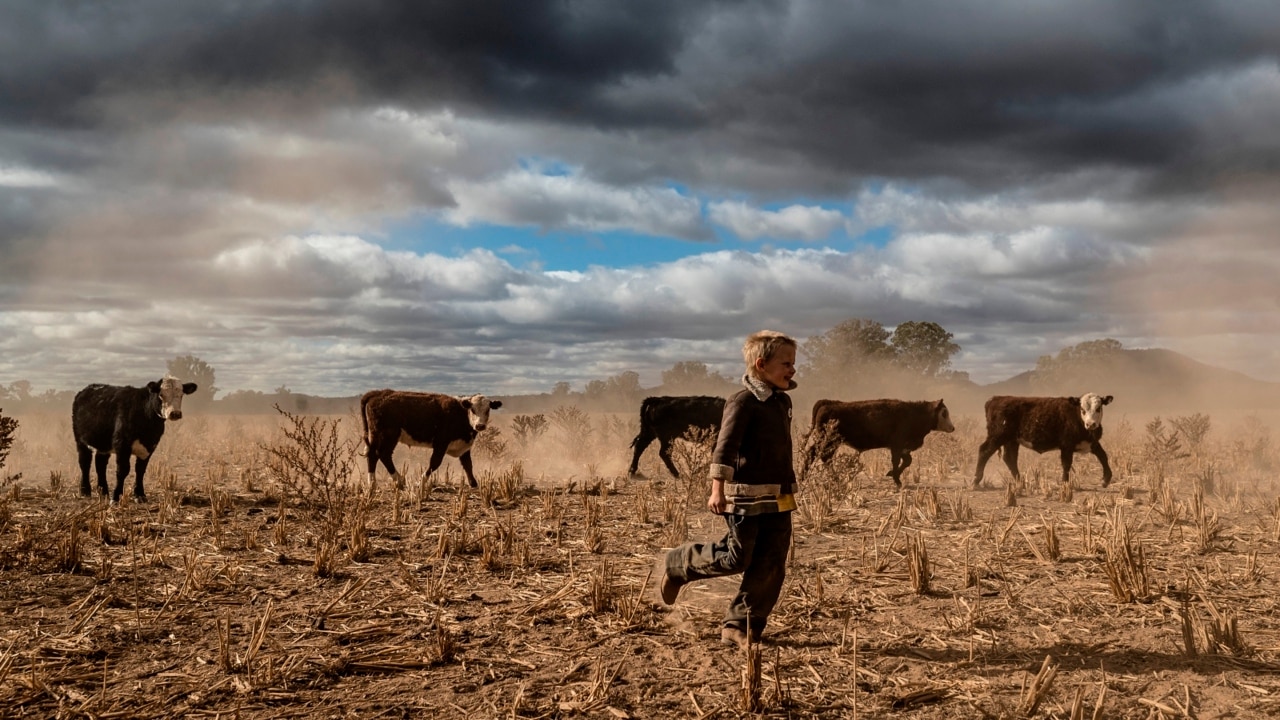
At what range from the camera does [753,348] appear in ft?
17.2

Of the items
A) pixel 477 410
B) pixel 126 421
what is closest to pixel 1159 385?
pixel 477 410

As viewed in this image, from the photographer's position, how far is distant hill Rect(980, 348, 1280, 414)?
67812mm

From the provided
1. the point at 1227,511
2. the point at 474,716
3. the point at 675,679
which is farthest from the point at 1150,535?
the point at 474,716

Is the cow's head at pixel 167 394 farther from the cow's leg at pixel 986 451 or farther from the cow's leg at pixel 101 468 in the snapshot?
the cow's leg at pixel 986 451

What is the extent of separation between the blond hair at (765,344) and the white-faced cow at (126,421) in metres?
10.7

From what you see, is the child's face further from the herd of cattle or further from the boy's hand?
the herd of cattle

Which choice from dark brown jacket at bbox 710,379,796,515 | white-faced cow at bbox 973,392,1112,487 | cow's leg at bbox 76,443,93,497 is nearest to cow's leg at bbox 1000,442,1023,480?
white-faced cow at bbox 973,392,1112,487

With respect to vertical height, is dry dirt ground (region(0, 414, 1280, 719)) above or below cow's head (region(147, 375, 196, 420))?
below

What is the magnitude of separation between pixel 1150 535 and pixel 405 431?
11866 millimetres

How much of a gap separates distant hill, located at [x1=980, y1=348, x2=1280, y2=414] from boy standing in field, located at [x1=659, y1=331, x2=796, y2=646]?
6561cm

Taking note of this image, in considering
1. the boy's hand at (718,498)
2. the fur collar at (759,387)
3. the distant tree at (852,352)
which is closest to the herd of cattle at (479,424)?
the fur collar at (759,387)

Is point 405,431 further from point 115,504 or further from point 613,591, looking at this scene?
point 613,591

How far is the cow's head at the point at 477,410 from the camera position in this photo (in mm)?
15234

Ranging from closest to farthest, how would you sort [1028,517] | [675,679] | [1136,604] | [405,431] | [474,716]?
[474,716]
[675,679]
[1136,604]
[1028,517]
[405,431]
